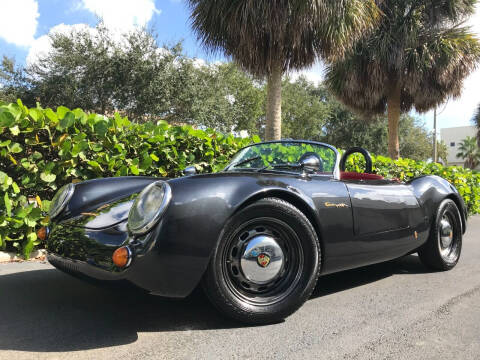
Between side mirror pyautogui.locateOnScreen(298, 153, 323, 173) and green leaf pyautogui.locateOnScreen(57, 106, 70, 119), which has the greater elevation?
green leaf pyautogui.locateOnScreen(57, 106, 70, 119)

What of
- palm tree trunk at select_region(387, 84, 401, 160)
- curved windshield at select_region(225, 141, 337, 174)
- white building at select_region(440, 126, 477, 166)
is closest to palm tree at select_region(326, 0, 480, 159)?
palm tree trunk at select_region(387, 84, 401, 160)

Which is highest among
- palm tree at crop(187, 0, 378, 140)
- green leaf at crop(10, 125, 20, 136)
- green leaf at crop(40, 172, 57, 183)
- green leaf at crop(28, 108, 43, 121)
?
palm tree at crop(187, 0, 378, 140)

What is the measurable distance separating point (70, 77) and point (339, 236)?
17.0m

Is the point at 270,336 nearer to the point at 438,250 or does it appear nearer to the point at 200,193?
the point at 200,193

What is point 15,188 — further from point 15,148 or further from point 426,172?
point 426,172

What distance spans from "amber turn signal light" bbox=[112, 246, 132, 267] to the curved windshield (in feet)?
4.79

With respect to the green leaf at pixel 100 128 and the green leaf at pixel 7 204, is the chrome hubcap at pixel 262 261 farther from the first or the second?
the green leaf at pixel 100 128

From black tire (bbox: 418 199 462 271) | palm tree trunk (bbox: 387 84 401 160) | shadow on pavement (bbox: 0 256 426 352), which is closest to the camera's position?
shadow on pavement (bbox: 0 256 426 352)

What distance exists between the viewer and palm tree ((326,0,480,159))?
11602 millimetres

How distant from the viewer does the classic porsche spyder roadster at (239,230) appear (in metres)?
1.97

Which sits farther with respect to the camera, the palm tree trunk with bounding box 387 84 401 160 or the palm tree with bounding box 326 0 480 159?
the palm tree trunk with bounding box 387 84 401 160

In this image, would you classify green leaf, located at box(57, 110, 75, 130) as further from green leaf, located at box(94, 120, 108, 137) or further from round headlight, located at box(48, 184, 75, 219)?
round headlight, located at box(48, 184, 75, 219)

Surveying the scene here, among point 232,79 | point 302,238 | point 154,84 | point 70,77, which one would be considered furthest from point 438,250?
point 232,79

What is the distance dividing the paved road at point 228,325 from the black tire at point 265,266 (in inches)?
5.0
